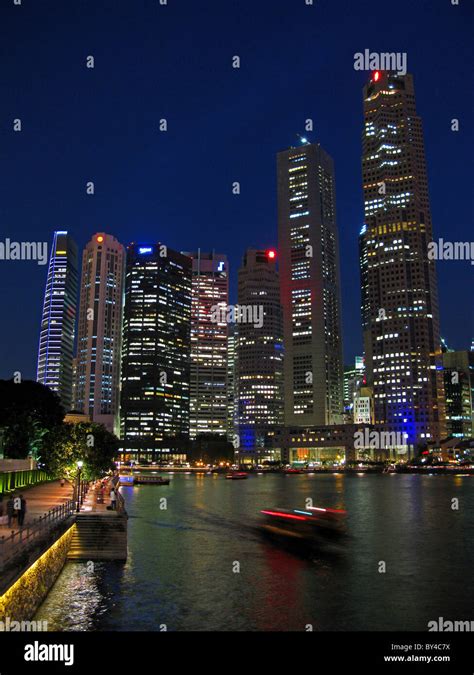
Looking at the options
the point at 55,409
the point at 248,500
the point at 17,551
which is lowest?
the point at 248,500

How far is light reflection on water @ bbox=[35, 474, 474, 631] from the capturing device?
29797 mm

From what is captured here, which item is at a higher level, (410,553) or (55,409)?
(55,409)

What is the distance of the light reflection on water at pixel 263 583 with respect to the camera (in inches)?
→ 1173

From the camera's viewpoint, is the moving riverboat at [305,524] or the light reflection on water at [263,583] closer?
the light reflection on water at [263,583]

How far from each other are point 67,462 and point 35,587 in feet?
97.1

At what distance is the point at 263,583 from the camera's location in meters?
37.8

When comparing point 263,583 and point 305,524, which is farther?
point 305,524

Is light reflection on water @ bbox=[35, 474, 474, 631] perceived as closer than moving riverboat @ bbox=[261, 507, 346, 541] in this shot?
Yes

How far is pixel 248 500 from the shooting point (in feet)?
338

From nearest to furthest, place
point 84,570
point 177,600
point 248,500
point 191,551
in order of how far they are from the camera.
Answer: point 177,600
point 84,570
point 191,551
point 248,500

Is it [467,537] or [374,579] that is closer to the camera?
[374,579]
